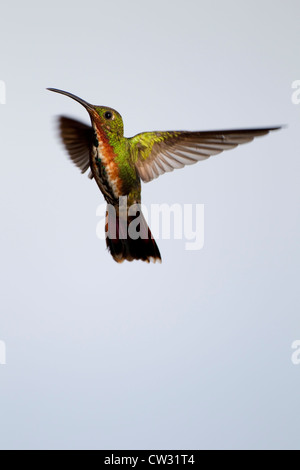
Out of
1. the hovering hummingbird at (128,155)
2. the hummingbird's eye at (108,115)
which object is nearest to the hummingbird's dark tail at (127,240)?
the hovering hummingbird at (128,155)

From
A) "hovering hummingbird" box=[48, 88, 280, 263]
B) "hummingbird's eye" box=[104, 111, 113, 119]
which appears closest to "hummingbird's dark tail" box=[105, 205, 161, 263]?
"hovering hummingbird" box=[48, 88, 280, 263]

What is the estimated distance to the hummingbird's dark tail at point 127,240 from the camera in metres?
0.62

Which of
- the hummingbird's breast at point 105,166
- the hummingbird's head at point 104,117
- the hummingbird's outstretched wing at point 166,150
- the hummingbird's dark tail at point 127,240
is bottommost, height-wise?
the hummingbird's dark tail at point 127,240

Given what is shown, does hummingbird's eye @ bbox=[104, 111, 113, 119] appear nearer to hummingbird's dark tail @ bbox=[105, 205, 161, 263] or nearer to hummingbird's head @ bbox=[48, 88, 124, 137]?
hummingbird's head @ bbox=[48, 88, 124, 137]

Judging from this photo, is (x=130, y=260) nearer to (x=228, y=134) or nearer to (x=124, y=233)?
(x=124, y=233)

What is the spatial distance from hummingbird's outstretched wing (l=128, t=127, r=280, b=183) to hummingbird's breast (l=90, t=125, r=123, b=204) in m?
0.06

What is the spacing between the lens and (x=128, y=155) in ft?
2.11

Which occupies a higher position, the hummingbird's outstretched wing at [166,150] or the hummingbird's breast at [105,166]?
the hummingbird's outstretched wing at [166,150]

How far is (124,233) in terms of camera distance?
63 cm

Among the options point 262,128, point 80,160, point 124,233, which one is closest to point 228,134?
point 262,128

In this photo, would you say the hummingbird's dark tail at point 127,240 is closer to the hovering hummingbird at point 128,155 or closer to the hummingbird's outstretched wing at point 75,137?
the hovering hummingbird at point 128,155

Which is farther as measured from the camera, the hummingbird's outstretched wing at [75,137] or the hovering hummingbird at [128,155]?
the hummingbird's outstretched wing at [75,137]

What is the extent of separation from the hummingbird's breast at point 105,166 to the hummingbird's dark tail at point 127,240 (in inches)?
1.3

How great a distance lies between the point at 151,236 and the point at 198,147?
12 cm
